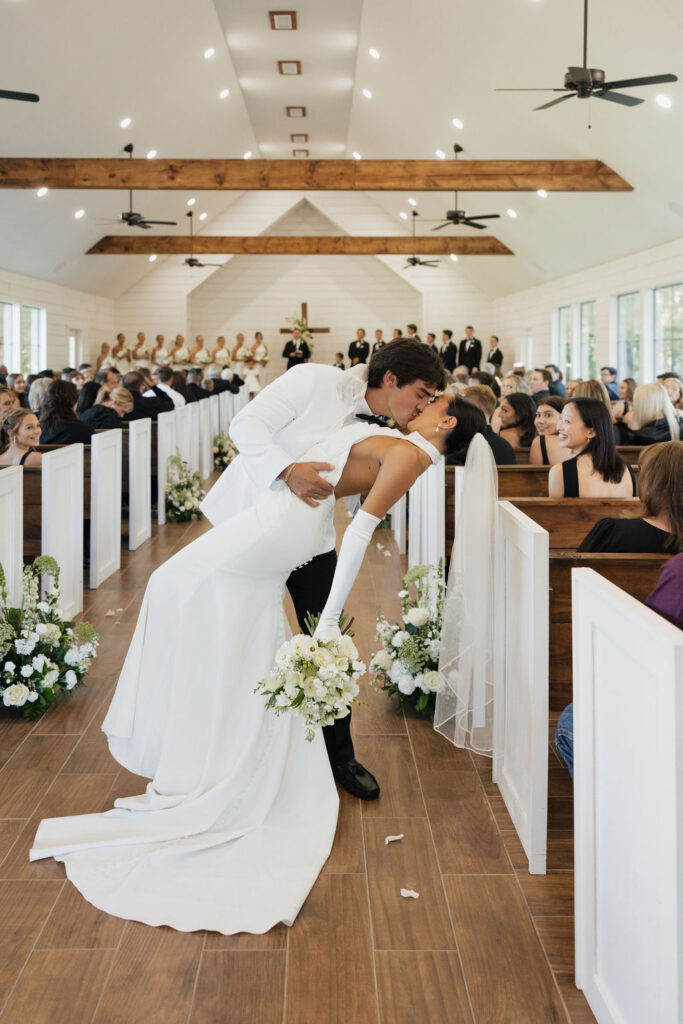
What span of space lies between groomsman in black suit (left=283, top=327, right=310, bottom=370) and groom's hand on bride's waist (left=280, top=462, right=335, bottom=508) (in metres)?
19.5

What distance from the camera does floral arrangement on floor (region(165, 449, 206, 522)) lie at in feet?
26.5

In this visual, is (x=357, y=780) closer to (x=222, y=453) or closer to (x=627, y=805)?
(x=627, y=805)

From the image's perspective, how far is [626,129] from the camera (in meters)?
10.2

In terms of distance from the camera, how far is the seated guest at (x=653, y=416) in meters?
5.98

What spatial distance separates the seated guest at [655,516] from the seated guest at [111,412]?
5.08 m

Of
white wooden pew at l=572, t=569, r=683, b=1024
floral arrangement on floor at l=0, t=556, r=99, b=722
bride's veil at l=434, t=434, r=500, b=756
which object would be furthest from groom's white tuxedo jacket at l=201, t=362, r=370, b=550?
floral arrangement on floor at l=0, t=556, r=99, b=722

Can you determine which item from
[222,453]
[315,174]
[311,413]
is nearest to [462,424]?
[311,413]

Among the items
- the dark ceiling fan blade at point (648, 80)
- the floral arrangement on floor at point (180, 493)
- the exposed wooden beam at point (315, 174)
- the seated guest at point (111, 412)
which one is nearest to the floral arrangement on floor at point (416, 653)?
the seated guest at point (111, 412)

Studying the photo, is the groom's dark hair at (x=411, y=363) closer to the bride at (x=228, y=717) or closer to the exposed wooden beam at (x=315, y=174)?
the bride at (x=228, y=717)

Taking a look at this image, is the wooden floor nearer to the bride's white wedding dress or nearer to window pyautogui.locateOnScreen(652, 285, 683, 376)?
the bride's white wedding dress

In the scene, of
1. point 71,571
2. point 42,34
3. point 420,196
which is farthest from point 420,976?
point 420,196

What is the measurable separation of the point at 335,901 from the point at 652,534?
53.3 inches

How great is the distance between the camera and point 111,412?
7508mm

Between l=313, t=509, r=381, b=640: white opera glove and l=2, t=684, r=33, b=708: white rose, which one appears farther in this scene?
l=2, t=684, r=33, b=708: white rose
